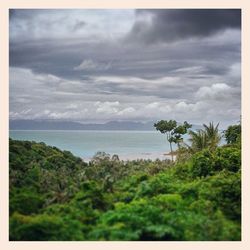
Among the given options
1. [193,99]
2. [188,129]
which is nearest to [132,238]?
[193,99]

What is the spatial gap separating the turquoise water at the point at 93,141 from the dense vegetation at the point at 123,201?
1.07 m

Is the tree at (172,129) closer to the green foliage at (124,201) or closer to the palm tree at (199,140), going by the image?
the palm tree at (199,140)

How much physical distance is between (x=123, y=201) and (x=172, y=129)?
6.12m

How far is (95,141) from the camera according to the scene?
13172mm

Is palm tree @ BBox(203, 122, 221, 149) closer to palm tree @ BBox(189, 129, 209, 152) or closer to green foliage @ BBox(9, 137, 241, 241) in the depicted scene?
palm tree @ BBox(189, 129, 209, 152)

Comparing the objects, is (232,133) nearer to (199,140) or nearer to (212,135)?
(212,135)

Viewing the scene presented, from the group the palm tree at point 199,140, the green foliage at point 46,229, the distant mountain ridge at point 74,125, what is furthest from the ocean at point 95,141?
the green foliage at point 46,229

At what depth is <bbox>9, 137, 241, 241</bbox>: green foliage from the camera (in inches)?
309

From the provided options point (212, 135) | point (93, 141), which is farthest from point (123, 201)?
point (212, 135)

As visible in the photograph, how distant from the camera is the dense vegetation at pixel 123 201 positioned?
786 centimetres

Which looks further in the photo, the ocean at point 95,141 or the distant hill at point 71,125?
the ocean at point 95,141

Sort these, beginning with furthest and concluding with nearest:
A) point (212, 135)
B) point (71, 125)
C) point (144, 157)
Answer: point (212, 135) → point (144, 157) → point (71, 125)

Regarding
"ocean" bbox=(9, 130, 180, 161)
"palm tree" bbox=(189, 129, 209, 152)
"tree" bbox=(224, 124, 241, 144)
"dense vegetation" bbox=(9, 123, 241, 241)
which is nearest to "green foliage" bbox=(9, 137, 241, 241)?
"dense vegetation" bbox=(9, 123, 241, 241)
